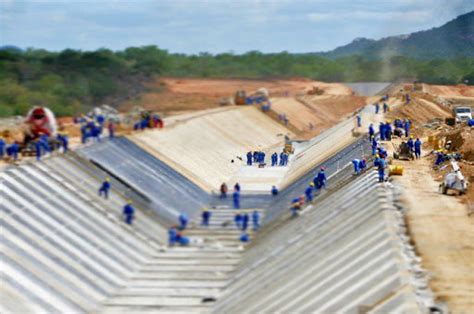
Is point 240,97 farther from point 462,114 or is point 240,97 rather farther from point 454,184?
point 454,184

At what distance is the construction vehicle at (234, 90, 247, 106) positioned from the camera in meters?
90.1

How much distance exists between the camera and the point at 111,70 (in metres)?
83.3

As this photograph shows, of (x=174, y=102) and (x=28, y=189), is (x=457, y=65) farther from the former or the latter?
(x=28, y=189)

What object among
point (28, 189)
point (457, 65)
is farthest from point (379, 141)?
point (457, 65)

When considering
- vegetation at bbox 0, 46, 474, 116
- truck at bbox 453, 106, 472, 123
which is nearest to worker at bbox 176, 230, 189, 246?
vegetation at bbox 0, 46, 474, 116

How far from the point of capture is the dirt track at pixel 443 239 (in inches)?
1022

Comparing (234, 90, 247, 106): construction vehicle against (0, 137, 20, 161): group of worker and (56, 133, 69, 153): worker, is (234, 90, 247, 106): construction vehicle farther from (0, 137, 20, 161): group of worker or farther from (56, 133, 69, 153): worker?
(0, 137, 20, 161): group of worker

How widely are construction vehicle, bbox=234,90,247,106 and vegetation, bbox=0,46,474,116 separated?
168 cm

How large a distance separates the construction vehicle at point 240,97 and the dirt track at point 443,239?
153 feet

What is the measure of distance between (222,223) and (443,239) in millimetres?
13307

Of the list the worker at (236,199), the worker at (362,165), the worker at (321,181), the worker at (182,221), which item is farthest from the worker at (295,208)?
the worker at (362,165)

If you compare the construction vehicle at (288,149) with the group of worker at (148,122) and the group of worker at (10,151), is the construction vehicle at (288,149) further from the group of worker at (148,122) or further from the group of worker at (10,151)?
the group of worker at (10,151)

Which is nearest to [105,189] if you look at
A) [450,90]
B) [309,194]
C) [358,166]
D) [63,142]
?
[63,142]

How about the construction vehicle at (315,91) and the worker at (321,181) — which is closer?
the worker at (321,181)
